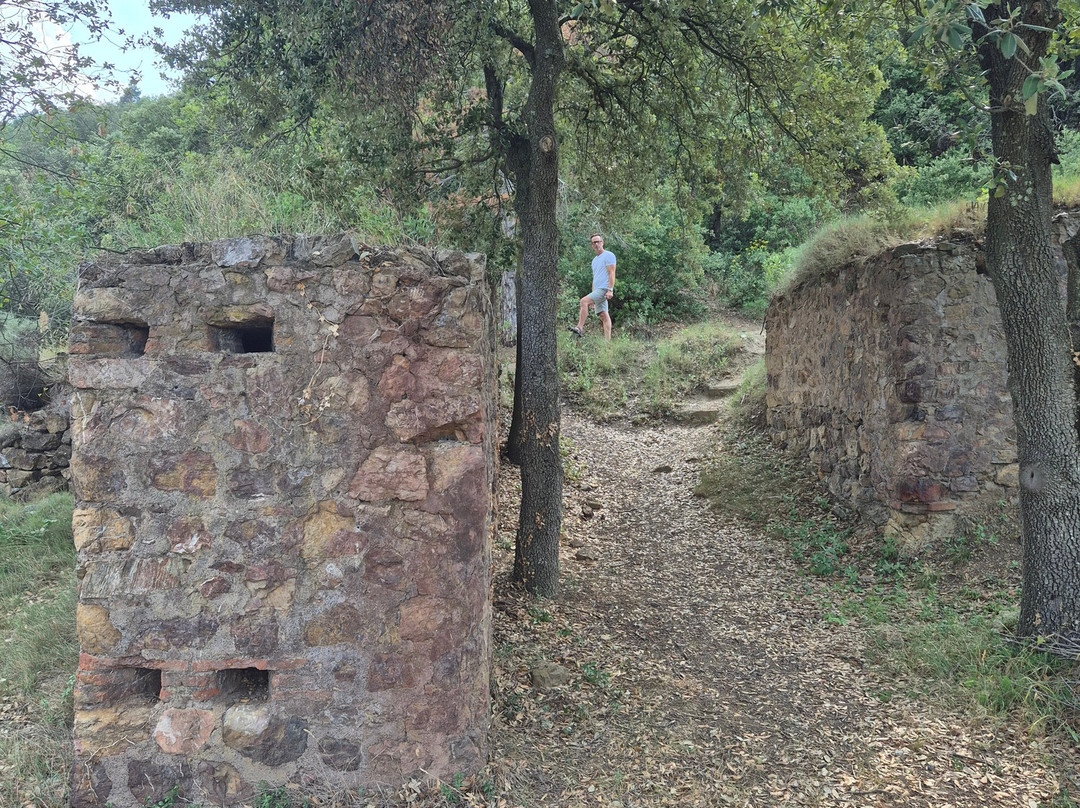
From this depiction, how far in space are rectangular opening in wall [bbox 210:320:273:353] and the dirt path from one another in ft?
7.45

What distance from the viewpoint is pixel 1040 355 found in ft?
13.2

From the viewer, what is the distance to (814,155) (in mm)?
6316

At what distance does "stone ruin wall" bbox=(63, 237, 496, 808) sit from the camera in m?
2.97

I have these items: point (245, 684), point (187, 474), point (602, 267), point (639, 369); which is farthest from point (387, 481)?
point (602, 267)

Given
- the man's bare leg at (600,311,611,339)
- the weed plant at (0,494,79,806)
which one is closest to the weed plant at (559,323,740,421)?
the man's bare leg at (600,311,611,339)

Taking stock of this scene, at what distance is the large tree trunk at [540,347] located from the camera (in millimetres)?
5293

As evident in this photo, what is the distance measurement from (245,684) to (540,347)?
3184 millimetres

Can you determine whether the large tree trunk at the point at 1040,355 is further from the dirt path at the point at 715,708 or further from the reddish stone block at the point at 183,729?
the reddish stone block at the point at 183,729

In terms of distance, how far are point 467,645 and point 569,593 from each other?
250 centimetres

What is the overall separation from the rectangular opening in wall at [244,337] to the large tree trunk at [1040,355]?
4128mm

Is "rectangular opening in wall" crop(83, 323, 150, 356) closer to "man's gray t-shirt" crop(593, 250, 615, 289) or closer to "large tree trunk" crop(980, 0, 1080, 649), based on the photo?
"large tree trunk" crop(980, 0, 1080, 649)

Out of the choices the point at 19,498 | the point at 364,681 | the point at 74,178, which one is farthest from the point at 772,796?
the point at 19,498

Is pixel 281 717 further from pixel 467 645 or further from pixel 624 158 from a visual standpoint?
pixel 624 158

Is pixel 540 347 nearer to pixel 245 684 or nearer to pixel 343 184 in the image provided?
pixel 343 184
